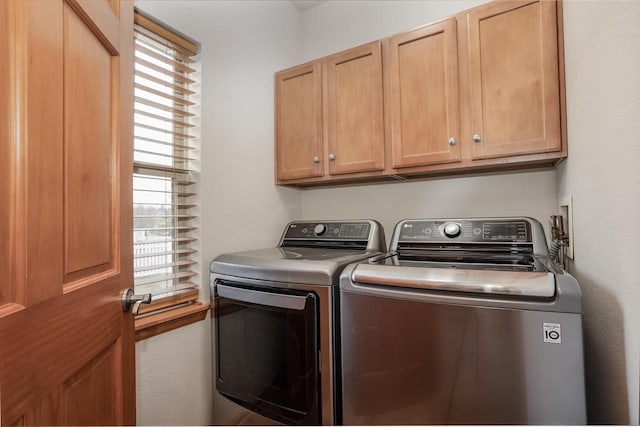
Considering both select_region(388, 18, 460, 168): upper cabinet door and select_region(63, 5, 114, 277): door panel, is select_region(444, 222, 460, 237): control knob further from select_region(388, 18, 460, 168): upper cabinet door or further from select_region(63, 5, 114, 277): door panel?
select_region(63, 5, 114, 277): door panel

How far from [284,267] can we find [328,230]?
1.90 ft

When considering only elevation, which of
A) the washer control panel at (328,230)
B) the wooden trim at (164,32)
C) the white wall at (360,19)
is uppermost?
the white wall at (360,19)

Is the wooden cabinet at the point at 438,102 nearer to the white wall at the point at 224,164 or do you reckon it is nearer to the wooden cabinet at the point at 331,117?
the wooden cabinet at the point at 331,117

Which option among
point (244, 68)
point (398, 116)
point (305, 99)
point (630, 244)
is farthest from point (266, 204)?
point (630, 244)

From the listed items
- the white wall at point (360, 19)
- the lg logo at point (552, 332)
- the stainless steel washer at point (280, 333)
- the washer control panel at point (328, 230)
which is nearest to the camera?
the lg logo at point (552, 332)

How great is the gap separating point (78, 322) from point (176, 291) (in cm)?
78

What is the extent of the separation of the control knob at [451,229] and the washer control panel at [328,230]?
397 mm

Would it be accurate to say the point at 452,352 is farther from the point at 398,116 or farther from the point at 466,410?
the point at 398,116

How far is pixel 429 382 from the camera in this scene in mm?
949

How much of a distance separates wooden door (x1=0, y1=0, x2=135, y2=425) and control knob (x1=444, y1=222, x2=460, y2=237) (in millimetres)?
1303

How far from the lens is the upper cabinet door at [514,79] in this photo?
1.23 meters

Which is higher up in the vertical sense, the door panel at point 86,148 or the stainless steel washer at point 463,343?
the door panel at point 86,148

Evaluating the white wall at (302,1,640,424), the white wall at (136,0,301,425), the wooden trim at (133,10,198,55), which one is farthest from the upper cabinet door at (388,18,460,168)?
the wooden trim at (133,10,198,55)

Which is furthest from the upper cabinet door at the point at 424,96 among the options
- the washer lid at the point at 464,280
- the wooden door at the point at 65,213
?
the wooden door at the point at 65,213
